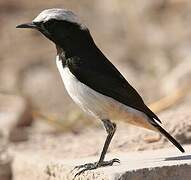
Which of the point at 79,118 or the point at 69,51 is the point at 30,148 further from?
the point at 69,51

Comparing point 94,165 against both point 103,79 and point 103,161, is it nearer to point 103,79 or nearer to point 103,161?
point 103,161

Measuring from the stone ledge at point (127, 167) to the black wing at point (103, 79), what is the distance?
1.16 feet

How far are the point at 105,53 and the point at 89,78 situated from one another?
7124mm

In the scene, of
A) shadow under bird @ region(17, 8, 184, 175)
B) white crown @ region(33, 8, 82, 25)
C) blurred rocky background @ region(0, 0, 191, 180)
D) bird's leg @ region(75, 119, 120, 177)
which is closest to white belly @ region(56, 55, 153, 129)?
shadow under bird @ region(17, 8, 184, 175)

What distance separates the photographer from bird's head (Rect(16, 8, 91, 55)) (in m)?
5.95

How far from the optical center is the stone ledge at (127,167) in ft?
18.7

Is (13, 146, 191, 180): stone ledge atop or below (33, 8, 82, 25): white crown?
below

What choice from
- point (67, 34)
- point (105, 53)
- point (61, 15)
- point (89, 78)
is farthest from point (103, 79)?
point (105, 53)

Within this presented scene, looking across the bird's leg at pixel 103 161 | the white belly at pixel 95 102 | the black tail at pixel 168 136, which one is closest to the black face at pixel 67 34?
the white belly at pixel 95 102

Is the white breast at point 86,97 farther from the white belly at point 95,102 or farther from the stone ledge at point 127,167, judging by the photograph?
the stone ledge at point 127,167

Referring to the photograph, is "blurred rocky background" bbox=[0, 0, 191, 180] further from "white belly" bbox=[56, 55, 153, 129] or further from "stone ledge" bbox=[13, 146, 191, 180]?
"white belly" bbox=[56, 55, 153, 129]

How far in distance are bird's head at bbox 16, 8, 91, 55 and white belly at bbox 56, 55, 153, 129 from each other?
0.45 ft

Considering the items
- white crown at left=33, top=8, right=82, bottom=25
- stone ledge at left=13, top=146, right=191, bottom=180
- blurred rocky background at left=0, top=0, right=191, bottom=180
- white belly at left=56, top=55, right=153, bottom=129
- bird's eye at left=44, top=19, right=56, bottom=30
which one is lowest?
blurred rocky background at left=0, top=0, right=191, bottom=180

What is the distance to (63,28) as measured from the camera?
598 cm
